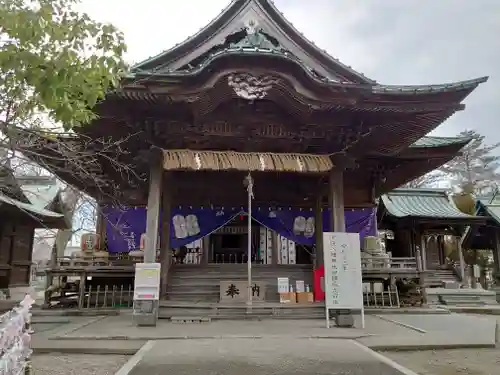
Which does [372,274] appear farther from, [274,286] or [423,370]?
[423,370]

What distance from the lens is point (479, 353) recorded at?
19.5 feet

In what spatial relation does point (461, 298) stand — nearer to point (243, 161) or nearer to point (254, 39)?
point (243, 161)

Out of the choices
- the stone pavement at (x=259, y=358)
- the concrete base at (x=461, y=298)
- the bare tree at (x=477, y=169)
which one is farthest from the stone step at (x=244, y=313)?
the bare tree at (x=477, y=169)

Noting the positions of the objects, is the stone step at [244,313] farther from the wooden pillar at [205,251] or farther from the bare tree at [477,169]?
the bare tree at [477,169]

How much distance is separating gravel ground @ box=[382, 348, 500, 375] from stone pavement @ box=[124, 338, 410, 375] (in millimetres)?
533

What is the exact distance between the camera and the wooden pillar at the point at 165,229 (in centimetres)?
1020

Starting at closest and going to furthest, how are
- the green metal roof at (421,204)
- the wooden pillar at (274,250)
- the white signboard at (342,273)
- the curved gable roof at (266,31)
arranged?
1. the white signboard at (342,273)
2. the curved gable roof at (266,31)
3. the wooden pillar at (274,250)
4. the green metal roof at (421,204)

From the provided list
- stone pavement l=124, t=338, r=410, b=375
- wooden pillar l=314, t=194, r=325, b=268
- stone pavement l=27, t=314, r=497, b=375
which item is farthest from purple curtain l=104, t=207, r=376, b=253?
stone pavement l=124, t=338, r=410, b=375

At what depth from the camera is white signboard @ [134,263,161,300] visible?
7.73 m

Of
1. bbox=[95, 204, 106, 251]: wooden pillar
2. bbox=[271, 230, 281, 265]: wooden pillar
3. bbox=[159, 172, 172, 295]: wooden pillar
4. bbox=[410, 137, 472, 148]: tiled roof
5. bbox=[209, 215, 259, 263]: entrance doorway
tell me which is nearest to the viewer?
bbox=[159, 172, 172, 295]: wooden pillar

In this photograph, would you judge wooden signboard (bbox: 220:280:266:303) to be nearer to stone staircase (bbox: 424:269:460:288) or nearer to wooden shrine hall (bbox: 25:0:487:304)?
wooden shrine hall (bbox: 25:0:487:304)

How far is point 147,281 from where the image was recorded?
25.5 feet

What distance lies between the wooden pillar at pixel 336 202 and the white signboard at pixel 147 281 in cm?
381

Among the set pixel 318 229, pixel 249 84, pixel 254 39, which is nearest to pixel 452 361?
pixel 318 229
